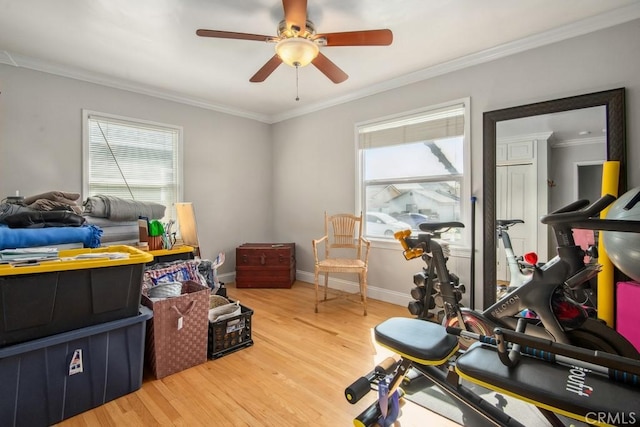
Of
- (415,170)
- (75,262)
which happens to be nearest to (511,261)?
(415,170)

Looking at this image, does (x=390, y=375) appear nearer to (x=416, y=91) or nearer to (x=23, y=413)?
(x=23, y=413)

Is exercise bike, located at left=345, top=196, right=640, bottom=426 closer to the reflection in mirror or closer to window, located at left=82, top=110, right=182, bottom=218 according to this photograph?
the reflection in mirror

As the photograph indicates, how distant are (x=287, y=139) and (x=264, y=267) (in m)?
1.90

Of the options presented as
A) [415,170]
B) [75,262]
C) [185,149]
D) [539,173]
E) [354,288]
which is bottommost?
[354,288]

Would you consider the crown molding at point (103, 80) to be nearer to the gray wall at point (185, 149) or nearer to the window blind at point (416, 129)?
the gray wall at point (185, 149)

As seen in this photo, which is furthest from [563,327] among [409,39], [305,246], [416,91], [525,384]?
[305,246]

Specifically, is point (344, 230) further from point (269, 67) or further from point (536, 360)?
point (536, 360)

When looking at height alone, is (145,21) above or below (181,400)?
above

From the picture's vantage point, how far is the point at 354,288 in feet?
12.4

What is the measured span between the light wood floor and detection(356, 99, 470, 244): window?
4.00 feet

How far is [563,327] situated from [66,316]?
2.54m

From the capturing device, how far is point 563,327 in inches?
59.1

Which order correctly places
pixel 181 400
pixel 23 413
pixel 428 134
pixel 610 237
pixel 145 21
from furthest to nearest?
pixel 428 134 → pixel 145 21 → pixel 610 237 → pixel 181 400 → pixel 23 413

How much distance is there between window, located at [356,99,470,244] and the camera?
117 inches
